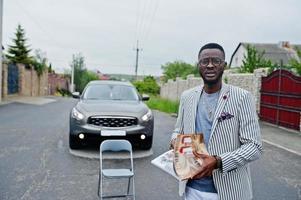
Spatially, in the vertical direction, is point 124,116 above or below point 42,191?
above

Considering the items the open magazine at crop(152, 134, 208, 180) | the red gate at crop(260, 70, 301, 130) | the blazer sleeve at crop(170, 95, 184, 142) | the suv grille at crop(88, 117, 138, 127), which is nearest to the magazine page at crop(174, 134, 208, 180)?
the open magazine at crop(152, 134, 208, 180)

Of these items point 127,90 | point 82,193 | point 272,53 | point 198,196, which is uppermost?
point 272,53

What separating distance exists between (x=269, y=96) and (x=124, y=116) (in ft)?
26.6

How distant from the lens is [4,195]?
453 centimetres

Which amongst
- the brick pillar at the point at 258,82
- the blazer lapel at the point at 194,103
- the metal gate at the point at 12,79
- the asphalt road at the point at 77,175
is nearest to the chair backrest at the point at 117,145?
the asphalt road at the point at 77,175

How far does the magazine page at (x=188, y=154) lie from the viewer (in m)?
2.03

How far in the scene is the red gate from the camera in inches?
445

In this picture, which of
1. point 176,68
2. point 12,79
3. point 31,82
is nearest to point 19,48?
point 31,82

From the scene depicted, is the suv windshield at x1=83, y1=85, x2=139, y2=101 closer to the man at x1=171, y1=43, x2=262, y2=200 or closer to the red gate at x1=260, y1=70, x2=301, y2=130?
the red gate at x1=260, y1=70, x2=301, y2=130

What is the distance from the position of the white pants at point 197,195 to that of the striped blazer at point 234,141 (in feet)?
0.19

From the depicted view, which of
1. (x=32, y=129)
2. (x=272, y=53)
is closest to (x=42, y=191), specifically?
(x=32, y=129)

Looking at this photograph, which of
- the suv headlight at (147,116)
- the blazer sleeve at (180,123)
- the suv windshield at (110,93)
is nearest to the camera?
the blazer sleeve at (180,123)

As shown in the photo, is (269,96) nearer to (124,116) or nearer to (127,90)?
(127,90)

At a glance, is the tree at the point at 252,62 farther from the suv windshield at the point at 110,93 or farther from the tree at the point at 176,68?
the tree at the point at 176,68
